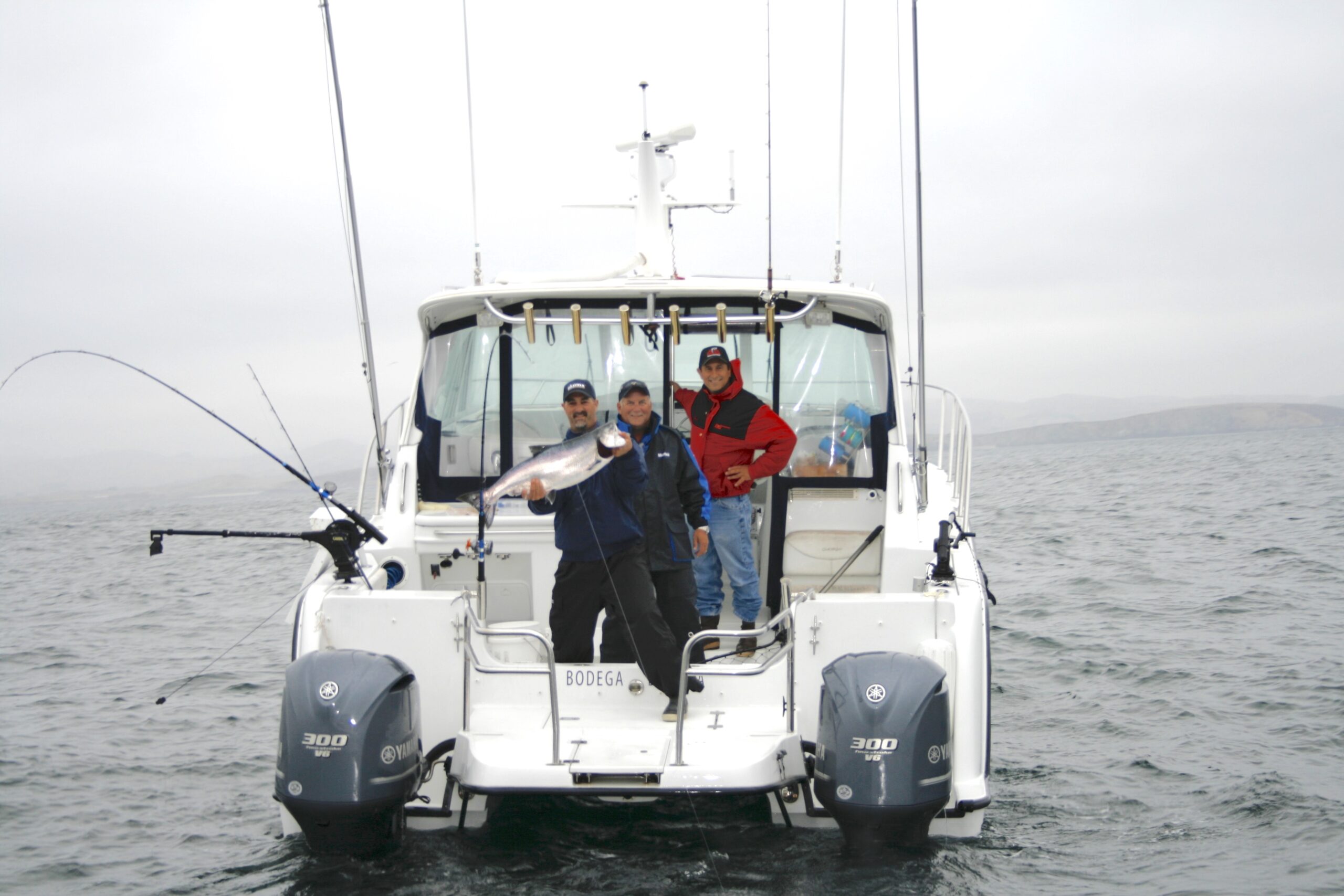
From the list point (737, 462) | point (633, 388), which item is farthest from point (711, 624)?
point (633, 388)

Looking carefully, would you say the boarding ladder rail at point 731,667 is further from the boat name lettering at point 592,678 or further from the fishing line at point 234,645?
the fishing line at point 234,645

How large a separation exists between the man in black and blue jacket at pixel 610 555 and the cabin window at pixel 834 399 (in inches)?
58.9

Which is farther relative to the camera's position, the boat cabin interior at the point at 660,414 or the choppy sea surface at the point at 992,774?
the boat cabin interior at the point at 660,414

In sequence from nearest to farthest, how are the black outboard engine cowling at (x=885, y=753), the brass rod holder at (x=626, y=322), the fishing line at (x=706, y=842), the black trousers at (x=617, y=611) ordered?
the black outboard engine cowling at (x=885, y=753) < the fishing line at (x=706, y=842) < the black trousers at (x=617, y=611) < the brass rod holder at (x=626, y=322)

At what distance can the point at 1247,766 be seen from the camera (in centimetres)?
644

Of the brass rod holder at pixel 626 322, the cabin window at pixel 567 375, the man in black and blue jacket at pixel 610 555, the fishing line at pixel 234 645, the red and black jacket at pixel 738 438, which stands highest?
the brass rod holder at pixel 626 322

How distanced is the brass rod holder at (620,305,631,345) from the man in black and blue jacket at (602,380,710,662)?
1.83 feet

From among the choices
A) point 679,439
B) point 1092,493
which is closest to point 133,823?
point 679,439

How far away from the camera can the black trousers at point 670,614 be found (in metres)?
5.32

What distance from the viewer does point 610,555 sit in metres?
5.12

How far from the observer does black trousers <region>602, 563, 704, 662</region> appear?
5.32 m

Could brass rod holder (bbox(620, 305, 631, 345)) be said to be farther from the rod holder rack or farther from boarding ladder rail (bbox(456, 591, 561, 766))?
boarding ladder rail (bbox(456, 591, 561, 766))

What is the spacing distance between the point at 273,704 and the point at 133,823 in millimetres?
2890

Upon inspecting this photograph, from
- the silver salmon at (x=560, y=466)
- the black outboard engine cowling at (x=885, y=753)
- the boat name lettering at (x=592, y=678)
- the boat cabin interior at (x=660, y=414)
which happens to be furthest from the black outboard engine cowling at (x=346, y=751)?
the boat cabin interior at (x=660, y=414)
